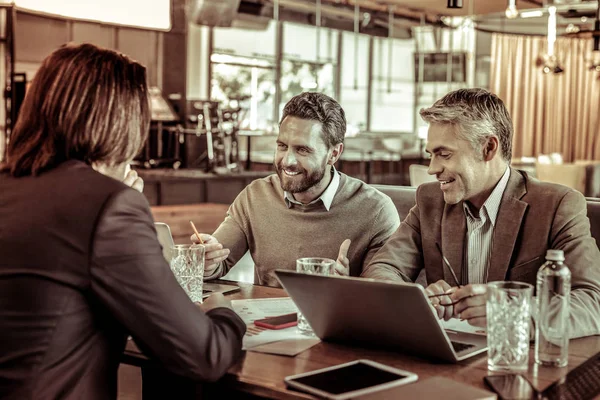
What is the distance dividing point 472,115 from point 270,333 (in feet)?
2.85

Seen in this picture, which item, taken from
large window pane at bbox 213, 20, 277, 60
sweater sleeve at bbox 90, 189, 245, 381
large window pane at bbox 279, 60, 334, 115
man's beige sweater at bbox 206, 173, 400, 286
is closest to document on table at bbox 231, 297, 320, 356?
sweater sleeve at bbox 90, 189, 245, 381

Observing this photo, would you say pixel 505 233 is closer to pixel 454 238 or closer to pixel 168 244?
pixel 454 238

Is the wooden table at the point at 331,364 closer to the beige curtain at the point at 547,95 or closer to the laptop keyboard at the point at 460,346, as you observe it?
the laptop keyboard at the point at 460,346

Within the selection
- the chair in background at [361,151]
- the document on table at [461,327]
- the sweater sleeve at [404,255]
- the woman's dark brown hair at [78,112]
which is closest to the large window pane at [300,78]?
the chair in background at [361,151]

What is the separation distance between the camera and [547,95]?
13984mm

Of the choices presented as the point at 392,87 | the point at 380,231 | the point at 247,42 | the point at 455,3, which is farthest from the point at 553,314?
the point at 392,87

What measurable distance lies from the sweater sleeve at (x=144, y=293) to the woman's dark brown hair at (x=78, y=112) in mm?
134

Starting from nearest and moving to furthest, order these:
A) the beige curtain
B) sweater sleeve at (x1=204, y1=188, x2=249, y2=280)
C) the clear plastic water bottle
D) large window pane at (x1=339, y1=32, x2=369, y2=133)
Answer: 1. the clear plastic water bottle
2. sweater sleeve at (x1=204, y1=188, x2=249, y2=280)
3. the beige curtain
4. large window pane at (x1=339, y1=32, x2=369, y2=133)

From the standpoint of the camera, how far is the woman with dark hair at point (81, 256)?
133 cm

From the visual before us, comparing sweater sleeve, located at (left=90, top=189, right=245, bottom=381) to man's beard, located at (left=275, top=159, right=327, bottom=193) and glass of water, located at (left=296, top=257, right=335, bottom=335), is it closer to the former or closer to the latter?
glass of water, located at (left=296, top=257, right=335, bottom=335)

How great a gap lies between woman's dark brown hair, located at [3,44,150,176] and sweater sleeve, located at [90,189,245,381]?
134 mm

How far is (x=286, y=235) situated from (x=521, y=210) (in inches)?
35.8

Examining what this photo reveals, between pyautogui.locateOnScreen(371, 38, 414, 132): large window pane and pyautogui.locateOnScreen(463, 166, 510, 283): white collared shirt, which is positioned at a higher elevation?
pyautogui.locateOnScreen(371, 38, 414, 132): large window pane

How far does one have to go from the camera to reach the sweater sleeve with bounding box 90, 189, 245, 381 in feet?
4.34
